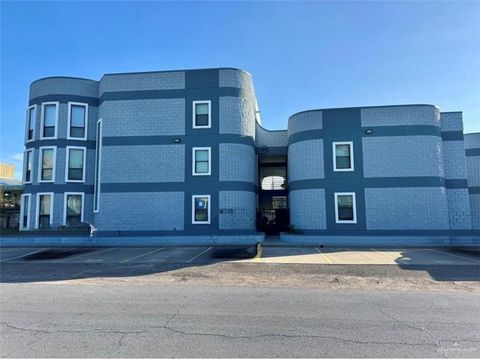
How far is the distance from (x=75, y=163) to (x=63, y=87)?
568cm

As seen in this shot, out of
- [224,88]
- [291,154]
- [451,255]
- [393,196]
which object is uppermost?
[224,88]

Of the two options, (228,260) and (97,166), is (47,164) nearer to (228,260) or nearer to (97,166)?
(97,166)

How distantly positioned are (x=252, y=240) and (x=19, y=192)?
92.2ft

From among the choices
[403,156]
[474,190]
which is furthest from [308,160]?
[474,190]

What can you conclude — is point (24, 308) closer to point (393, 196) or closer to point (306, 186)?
point (306, 186)

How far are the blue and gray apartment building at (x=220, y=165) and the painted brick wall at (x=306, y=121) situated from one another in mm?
93

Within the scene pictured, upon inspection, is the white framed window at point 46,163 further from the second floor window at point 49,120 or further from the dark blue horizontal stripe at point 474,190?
the dark blue horizontal stripe at point 474,190

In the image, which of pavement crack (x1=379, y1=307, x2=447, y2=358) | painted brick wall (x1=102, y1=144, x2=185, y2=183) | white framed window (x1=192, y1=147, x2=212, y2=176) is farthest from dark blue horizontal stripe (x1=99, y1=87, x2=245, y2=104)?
pavement crack (x1=379, y1=307, x2=447, y2=358)

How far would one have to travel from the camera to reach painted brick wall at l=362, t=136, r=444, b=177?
1916 cm

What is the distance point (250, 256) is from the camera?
1402cm

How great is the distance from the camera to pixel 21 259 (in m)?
13.9

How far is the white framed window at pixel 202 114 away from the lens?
68.5 ft

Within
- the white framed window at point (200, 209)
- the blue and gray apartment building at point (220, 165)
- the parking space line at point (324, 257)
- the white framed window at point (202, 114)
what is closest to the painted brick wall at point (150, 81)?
the blue and gray apartment building at point (220, 165)

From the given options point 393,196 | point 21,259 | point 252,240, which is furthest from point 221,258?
point 393,196
